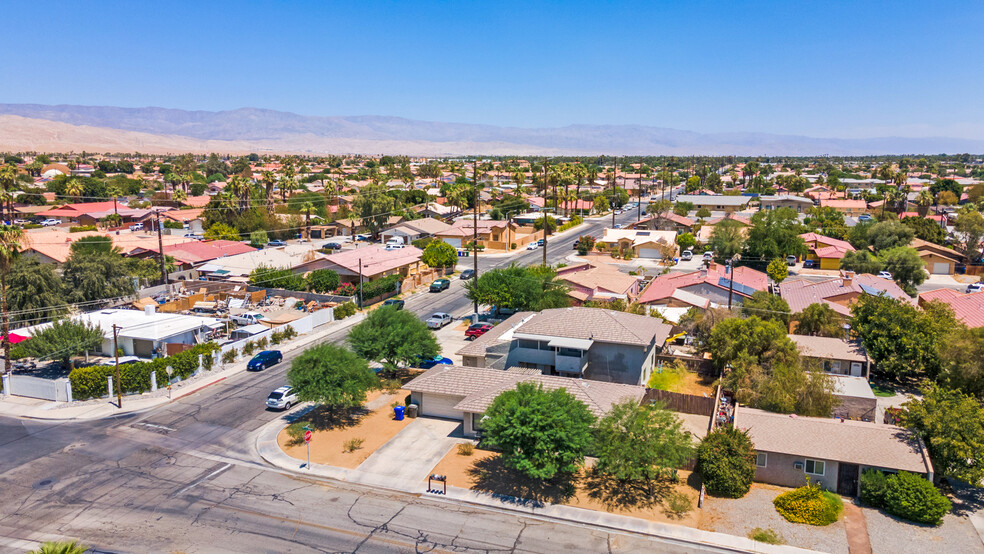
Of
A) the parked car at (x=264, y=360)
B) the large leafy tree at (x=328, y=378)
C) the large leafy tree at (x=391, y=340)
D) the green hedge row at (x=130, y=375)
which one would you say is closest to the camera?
the large leafy tree at (x=328, y=378)

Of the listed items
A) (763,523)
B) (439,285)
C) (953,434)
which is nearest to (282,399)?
(763,523)

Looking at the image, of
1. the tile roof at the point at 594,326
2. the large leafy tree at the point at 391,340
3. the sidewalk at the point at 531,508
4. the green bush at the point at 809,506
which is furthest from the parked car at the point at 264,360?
the green bush at the point at 809,506

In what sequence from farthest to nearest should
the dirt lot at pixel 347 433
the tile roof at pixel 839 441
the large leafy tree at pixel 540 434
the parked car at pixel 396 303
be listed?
the parked car at pixel 396 303 < the dirt lot at pixel 347 433 < the tile roof at pixel 839 441 < the large leafy tree at pixel 540 434

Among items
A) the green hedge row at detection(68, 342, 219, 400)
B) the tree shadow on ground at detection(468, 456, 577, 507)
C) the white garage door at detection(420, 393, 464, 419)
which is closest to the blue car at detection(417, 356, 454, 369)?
the white garage door at detection(420, 393, 464, 419)

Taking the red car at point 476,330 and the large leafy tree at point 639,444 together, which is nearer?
the large leafy tree at point 639,444

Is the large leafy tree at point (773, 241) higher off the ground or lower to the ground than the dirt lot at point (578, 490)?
higher

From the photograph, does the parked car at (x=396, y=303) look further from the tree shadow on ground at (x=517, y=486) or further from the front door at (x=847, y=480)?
the front door at (x=847, y=480)

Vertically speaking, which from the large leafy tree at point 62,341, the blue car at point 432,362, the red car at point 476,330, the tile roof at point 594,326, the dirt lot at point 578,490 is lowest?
the dirt lot at point 578,490

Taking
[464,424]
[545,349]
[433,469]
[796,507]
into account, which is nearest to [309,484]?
[433,469]

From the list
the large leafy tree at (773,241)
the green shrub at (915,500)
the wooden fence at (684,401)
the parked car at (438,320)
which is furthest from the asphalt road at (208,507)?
the large leafy tree at (773,241)
